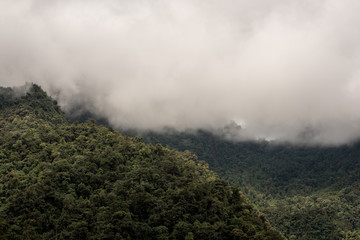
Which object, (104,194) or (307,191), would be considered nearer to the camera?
(104,194)

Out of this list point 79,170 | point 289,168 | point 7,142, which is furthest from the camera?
point 289,168

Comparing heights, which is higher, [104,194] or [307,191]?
[307,191]

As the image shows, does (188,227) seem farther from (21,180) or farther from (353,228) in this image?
(353,228)

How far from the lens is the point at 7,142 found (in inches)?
2446

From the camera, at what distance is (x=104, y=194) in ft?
166

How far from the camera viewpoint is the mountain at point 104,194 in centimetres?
4456

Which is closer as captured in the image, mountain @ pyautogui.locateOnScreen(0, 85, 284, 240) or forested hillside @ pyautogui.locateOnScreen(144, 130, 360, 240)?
mountain @ pyautogui.locateOnScreen(0, 85, 284, 240)

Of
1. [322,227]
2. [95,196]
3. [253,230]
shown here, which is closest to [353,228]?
[322,227]

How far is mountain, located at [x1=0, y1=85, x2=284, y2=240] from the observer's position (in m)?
44.6

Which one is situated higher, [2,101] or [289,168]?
[289,168]

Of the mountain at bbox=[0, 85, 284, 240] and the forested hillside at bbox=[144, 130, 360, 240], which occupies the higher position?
the forested hillside at bbox=[144, 130, 360, 240]

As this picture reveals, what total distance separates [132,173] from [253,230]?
21366mm

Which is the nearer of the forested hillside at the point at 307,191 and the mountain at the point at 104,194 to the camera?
the mountain at the point at 104,194

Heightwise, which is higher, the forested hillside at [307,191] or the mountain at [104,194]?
the forested hillside at [307,191]
